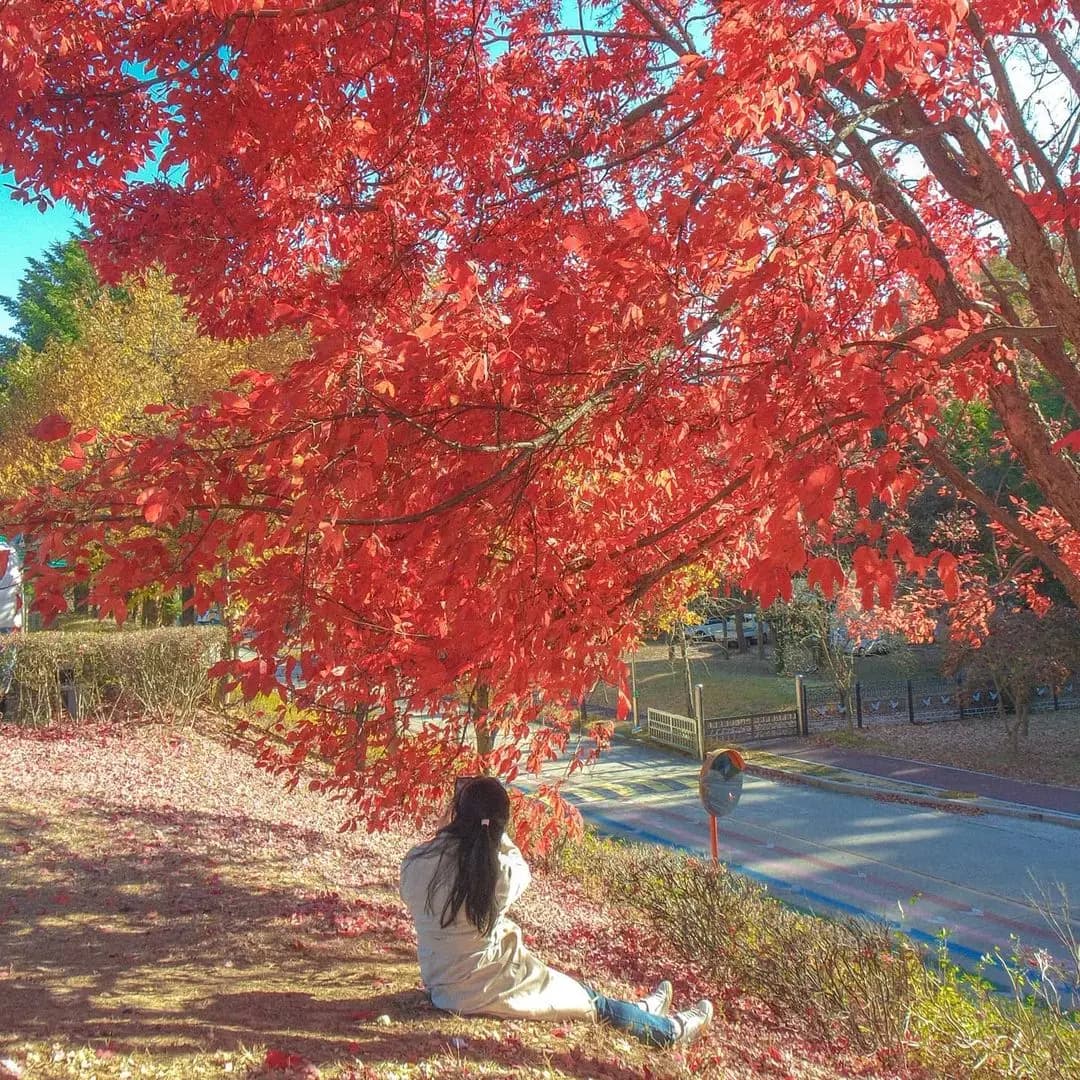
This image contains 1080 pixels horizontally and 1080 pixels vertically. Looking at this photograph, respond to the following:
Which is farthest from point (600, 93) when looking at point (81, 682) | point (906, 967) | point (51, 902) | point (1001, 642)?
point (1001, 642)

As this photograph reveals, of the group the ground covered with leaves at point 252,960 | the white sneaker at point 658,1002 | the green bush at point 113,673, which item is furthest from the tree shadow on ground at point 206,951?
the green bush at point 113,673

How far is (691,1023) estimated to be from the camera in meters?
4.61

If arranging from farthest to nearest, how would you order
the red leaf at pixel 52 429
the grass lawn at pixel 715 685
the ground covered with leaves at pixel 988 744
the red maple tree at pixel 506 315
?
the grass lawn at pixel 715 685 → the ground covered with leaves at pixel 988 744 → the red maple tree at pixel 506 315 → the red leaf at pixel 52 429

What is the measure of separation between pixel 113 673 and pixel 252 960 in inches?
363

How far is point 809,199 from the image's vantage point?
3760 millimetres

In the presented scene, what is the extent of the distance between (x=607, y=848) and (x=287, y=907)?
4.22 metres

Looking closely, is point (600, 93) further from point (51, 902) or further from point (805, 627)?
point (805, 627)

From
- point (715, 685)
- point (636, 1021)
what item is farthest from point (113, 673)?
point (715, 685)

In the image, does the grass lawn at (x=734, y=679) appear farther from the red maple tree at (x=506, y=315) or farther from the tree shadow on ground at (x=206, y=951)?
the red maple tree at (x=506, y=315)

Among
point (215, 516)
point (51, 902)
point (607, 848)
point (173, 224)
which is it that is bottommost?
point (607, 848)

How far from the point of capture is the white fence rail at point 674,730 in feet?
66.4

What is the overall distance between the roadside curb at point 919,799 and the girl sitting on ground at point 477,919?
1231 cm

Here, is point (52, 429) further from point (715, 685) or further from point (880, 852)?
point (715, 685)


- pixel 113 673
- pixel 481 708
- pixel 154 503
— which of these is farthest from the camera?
pixel 113 673
